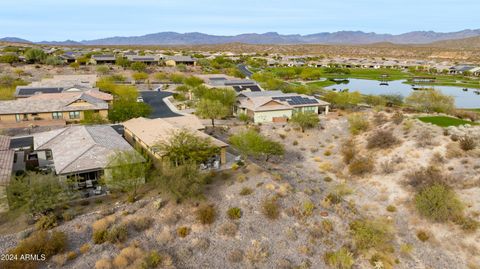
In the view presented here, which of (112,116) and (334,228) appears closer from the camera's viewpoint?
(334,228)

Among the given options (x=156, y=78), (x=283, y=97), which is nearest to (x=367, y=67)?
(x=156, y=78)

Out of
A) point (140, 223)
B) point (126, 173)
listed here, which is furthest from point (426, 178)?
point (126, 173)

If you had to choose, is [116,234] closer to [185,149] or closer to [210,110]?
[185,149]

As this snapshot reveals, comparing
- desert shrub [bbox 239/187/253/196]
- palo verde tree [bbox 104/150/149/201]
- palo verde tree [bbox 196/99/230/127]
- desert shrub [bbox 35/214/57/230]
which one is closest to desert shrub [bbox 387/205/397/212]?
desert shrub [bbox 239/187/253/196]

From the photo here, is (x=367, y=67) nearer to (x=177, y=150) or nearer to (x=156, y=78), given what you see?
(x=156, y=78)

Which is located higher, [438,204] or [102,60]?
[102,60]

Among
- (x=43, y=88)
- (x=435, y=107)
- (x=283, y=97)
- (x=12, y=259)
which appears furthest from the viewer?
(x=43, y=88)
